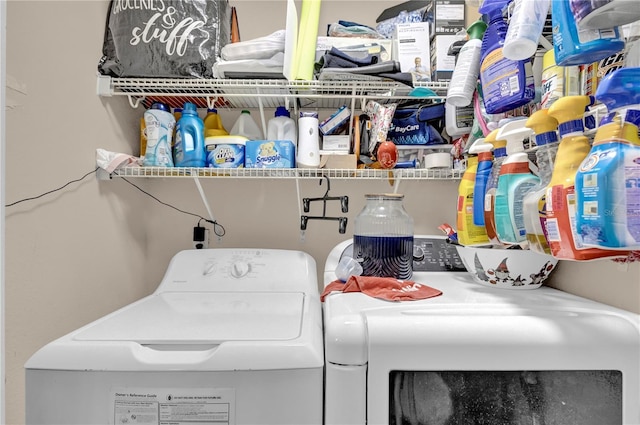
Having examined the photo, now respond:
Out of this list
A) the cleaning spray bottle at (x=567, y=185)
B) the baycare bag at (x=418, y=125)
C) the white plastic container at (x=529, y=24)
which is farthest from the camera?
the baycare bag at (x=418, y=125)

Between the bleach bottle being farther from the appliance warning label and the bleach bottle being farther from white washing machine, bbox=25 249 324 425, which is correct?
the appliance warning label

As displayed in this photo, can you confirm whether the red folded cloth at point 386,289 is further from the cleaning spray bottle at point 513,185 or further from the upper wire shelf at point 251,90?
the upper wire shelf at point 251,90

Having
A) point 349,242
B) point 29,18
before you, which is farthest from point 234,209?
point 29,18

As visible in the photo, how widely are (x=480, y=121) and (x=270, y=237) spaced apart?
1.10 m

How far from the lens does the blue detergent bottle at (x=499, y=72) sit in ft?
3.49

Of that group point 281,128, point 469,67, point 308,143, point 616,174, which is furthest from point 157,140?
point 616,174

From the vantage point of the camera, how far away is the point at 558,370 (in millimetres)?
832

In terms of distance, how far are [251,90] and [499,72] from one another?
0.96 meters

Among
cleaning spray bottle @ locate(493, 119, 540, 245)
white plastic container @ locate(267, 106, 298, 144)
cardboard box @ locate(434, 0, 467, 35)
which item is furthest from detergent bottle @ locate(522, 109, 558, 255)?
white plastic container @ locate(267, 106, 298, 144)

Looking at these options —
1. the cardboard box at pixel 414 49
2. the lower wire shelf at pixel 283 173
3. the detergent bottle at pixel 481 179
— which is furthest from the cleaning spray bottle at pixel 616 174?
the cardboard box at pixel 414 49

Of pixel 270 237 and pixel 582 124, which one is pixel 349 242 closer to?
pixel 270 237

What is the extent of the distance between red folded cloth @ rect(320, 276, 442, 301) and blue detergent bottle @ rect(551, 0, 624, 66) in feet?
2.21

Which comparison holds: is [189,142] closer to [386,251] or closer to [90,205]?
[90,205]

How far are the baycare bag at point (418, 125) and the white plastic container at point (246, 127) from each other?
0.63 m
